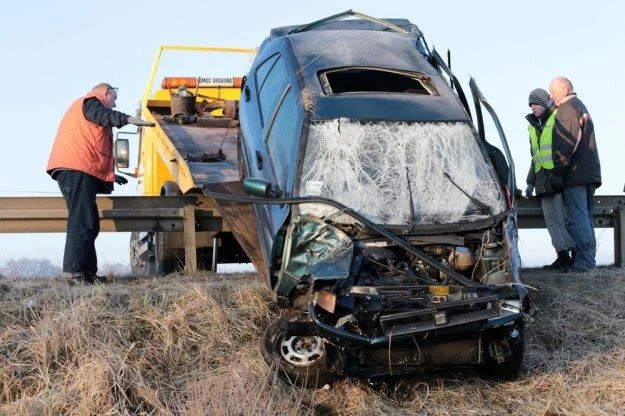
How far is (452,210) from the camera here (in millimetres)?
6664

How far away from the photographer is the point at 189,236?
959 cm

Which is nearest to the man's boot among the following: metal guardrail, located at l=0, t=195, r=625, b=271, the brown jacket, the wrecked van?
the brown jacket

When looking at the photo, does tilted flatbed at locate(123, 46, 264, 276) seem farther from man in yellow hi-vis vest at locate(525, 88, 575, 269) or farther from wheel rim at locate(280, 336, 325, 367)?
man in yellow hi-vis vest at locate(525, 88, 575, 269)

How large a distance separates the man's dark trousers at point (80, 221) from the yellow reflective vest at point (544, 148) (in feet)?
15.0

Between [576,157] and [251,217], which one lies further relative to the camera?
[576,157]

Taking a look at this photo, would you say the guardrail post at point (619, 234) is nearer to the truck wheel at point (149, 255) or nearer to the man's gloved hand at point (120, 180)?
the truck wheel at point (149, 255)

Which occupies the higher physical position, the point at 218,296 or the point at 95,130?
the point at 95,130

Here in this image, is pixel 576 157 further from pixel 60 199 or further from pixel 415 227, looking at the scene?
pixel 60 199

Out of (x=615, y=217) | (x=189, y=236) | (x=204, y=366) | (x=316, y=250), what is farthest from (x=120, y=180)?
(x=615, y=217)

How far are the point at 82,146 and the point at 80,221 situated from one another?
0.72m

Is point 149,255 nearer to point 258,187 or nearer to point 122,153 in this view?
point 122,153

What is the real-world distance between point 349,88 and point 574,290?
9.13 feet

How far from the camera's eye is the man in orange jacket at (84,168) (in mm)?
Result: 8891

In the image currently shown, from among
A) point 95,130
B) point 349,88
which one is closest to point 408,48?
point 349,88
